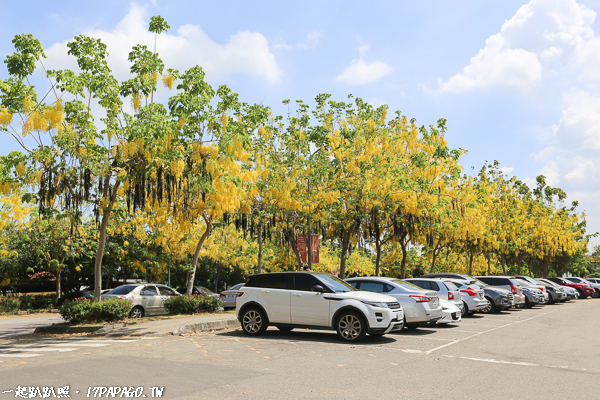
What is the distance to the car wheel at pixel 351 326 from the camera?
11672mm

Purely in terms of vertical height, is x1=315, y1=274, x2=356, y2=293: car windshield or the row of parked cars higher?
x1=315, y1=274, x2=356, y2=293: car windshield

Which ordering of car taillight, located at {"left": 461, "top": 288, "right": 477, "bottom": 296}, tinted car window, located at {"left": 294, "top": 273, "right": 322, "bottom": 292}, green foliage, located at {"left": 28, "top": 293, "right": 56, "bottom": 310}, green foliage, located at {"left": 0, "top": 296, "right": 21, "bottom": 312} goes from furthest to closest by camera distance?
green foliage, located at {"left": 28, "top": 293, "right": 56, "bottom": 310} < green foliage, located at {"left": 0, "top": 296, "right": 21, "bottom": 312} < car taillight, located at {"left": 461, "top": 288, "right": 477, "bottom": 296} < tinted car window, located at {"left": 294, "top": 273, "right": 322, "bottom": 292}

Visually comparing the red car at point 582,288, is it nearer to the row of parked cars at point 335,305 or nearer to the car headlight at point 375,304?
the row of parked cars at point 335,305

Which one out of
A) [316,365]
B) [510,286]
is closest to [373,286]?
[316,365]

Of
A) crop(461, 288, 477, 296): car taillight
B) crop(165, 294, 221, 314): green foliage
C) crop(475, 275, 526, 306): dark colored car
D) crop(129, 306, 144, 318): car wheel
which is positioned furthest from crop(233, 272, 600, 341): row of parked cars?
crop(475, 275, 526, 306): dark colored car

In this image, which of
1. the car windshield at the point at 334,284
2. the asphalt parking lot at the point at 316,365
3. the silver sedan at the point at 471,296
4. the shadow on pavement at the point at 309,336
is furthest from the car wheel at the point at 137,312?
the silver sedan at the point at 471,296

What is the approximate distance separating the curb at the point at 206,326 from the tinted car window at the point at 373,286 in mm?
4357

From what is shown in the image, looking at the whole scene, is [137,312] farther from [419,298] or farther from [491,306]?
[491,306]

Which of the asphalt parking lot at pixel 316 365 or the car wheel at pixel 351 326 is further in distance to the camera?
the car wheel at pixel 351 326

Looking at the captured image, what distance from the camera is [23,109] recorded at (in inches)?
498

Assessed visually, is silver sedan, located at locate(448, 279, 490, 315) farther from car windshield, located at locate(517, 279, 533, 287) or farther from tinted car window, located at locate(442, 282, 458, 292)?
car windshield, located at locate(517, 279, 533, 287)

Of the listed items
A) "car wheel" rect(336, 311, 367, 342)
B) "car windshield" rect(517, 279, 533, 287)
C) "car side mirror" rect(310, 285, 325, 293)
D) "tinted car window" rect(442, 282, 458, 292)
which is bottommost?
"car wheel" rect(336, 311, 367, 342)

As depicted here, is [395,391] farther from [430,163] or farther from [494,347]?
[430,163]

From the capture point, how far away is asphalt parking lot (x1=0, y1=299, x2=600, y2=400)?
697 cm
